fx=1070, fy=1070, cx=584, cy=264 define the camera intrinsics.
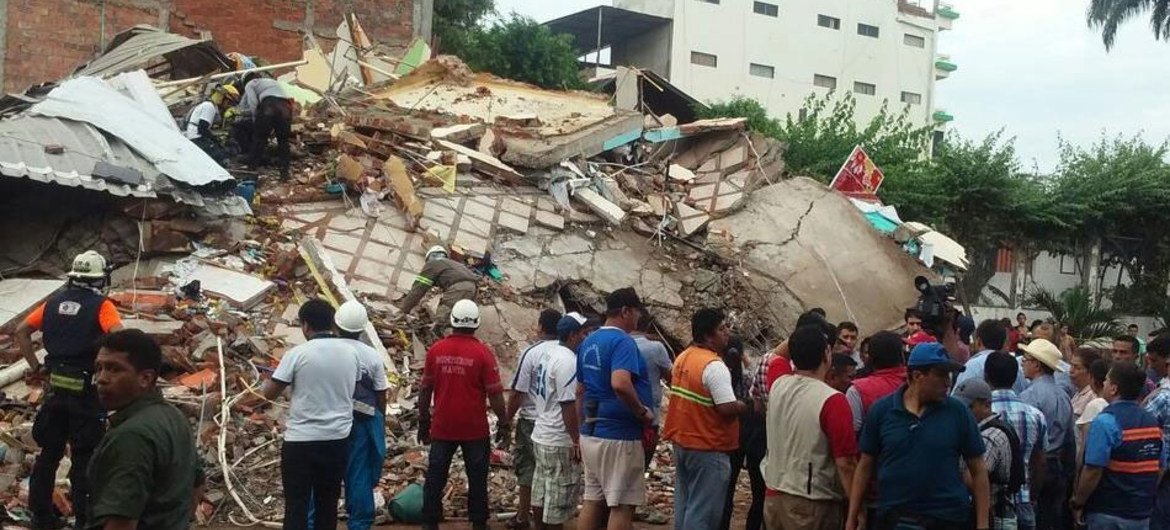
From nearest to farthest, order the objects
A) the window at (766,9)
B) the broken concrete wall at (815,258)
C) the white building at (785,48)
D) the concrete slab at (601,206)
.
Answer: the concrete slab at (601,206)
the broken concrete wall at (815,258)
the white building at (785,48)
the window at (766,9)

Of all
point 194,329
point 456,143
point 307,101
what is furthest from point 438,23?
point 194,329

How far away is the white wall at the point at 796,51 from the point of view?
143 ft

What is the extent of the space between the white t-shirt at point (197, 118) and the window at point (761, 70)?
3670cm

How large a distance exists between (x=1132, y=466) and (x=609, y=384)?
2.87 meters

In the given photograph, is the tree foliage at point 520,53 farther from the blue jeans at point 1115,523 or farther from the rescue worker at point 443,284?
the blue jeans at point 1115,523

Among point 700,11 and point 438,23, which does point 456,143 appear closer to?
point 438,23

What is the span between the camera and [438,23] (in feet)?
92.0

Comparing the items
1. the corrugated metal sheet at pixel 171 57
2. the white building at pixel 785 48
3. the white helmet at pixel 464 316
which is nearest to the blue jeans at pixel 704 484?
the white helmet at pixel 464 316

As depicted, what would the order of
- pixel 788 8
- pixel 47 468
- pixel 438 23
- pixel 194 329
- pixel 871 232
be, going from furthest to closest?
1. pixel 788 8
2. pixel 438 23
3. pixel 871 232
4. pixel 194 329
5. pixel 47 468

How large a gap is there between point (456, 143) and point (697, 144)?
4.40m

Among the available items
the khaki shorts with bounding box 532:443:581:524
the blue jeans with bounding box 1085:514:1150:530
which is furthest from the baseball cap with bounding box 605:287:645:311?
the blue jeans with bounding box 1085:514:1150:530

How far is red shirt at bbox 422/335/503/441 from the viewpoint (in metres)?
7.04

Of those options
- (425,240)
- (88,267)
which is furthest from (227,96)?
(88,267)

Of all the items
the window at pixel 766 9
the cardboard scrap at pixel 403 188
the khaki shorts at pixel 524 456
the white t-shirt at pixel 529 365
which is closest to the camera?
the white t-shirt at pixel 529 365
